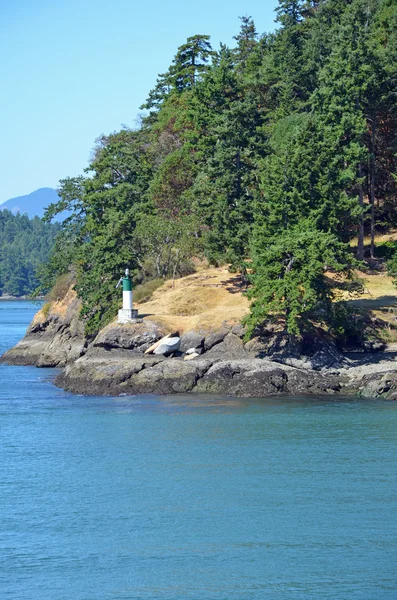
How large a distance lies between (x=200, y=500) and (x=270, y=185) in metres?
24.1

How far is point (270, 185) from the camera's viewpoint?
47875 mm

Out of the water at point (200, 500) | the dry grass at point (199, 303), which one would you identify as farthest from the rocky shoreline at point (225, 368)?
the water at point (200, 500)

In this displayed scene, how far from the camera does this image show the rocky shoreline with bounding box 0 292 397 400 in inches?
1705

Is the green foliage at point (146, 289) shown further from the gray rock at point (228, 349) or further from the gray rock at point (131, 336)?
the gray rock at point (228, 349)

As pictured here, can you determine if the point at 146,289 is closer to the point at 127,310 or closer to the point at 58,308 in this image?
the point at 127,310

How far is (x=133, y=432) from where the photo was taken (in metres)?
35.9

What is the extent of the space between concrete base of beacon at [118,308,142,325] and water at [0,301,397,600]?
338 inches

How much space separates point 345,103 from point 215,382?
72.8 feet

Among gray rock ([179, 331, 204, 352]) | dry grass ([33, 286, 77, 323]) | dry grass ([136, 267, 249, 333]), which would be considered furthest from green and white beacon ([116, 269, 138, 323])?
dry grass ([33, 286, 77, 323])

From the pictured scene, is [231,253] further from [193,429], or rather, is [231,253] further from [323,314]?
[193,429]

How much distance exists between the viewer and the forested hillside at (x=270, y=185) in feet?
152

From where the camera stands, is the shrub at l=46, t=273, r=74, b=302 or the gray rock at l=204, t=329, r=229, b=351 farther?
the shrub at l=46, t=273, r=74, b=302

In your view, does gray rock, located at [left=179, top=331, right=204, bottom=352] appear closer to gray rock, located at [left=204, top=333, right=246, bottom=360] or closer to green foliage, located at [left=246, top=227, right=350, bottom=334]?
gray rock, located at [left=204, top=333, right=246, bottom=360]

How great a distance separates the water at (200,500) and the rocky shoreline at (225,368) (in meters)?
2.03
